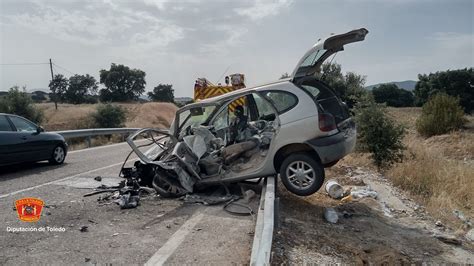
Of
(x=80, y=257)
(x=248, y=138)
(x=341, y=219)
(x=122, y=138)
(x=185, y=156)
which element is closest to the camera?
(x=80, y=257)

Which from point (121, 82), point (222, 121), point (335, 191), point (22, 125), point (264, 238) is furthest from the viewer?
point (121, 82)

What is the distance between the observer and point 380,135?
10547mm

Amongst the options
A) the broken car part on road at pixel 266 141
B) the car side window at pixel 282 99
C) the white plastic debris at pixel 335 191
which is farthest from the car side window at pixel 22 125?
the white plastic debris at pixel 335 191

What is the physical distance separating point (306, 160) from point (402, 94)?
78622 mm

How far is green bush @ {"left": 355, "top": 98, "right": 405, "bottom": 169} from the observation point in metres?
10.5

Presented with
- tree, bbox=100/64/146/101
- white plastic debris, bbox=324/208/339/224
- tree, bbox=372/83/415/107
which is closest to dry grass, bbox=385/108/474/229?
white plastic debris, bbox=324/208/339/224

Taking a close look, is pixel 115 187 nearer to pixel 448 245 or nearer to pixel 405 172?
pixel 448 245

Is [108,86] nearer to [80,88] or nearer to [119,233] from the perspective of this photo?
[80,88]

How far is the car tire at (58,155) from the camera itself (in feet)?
33.0

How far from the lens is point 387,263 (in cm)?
417

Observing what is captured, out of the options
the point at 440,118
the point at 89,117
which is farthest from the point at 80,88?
the point at 440,118

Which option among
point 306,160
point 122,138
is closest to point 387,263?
point 306,160

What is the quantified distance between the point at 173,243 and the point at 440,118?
24.3 metres

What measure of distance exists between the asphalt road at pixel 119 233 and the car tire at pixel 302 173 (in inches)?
43.9
